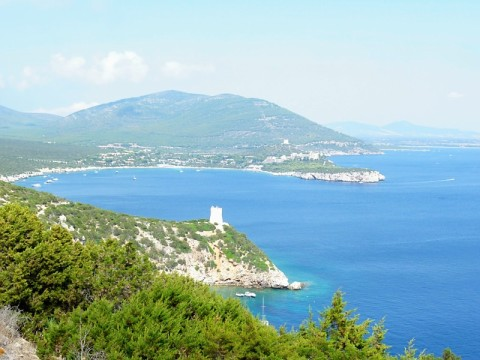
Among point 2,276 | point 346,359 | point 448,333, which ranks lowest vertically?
point 448,333

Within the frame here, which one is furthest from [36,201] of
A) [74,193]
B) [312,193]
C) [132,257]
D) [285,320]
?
[312,193]

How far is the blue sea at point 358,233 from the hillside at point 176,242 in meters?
2.03

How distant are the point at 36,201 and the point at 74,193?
224 feet

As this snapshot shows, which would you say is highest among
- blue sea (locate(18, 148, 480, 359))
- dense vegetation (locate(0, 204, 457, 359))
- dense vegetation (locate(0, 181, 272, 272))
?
dense vegetation (locate(0, 204, 457, 359))

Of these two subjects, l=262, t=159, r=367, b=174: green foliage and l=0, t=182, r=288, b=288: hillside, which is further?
l=262, t=159, r=367, b=174: green foliage

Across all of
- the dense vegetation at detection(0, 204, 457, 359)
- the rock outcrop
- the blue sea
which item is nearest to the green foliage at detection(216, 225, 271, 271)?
the blue sea

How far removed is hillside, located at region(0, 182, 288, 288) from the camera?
43438mm

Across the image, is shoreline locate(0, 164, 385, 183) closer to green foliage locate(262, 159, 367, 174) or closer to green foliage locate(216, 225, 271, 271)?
green foliage locate(262, 159, 367, 174)

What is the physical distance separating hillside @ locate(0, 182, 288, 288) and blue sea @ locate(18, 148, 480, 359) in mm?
2025

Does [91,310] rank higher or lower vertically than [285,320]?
higher

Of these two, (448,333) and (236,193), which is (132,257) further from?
(236,193)

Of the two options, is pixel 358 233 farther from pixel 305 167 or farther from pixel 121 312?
pixel 305 167

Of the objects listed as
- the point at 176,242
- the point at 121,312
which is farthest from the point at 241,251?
the point at 121,312

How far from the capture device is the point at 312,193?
119125mm
